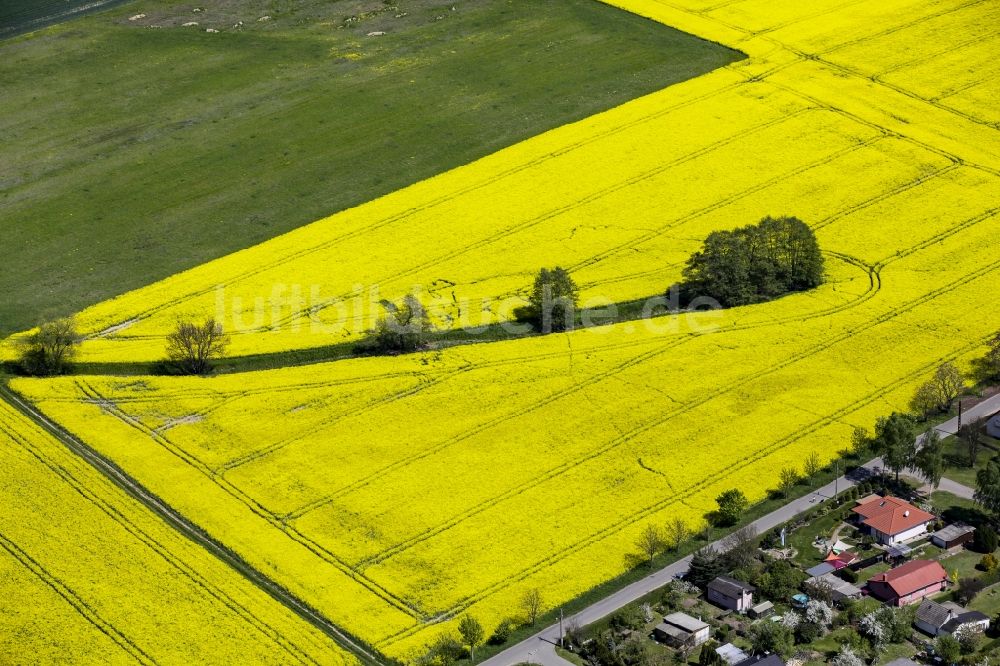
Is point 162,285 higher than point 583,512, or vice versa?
point 162,285

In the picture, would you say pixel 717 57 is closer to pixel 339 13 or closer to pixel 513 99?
pixel 513 99

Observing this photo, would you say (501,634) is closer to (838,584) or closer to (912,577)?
(838,584)

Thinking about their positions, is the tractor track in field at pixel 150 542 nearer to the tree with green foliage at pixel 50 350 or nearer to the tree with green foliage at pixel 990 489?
the tree with green foliage at pixel 50 350

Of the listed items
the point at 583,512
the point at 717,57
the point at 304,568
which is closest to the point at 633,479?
the point at 583,512

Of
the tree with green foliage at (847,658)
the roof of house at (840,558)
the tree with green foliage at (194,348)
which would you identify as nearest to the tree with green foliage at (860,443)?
the roof of house at (840,558)

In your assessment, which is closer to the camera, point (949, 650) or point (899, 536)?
point (949, 650)

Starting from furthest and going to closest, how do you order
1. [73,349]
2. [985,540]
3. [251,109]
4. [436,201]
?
[251,109] → [436,201] → [73,349] → [985,540]

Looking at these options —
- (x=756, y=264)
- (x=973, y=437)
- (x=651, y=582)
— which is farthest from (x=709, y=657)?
(x=756, y=264)
